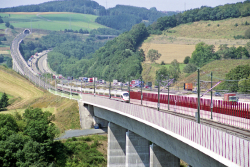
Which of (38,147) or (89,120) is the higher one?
(89,120)

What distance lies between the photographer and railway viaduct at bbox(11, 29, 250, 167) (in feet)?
76.5

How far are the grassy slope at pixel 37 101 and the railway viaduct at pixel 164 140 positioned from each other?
376 cm

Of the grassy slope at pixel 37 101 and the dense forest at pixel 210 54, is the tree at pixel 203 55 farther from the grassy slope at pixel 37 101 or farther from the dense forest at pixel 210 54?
the grassy slope at pixel 37 101

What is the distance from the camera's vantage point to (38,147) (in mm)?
54500

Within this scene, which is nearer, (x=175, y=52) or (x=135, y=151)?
(x=135, y=151)

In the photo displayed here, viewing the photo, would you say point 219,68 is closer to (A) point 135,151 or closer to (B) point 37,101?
(B) point 37,101

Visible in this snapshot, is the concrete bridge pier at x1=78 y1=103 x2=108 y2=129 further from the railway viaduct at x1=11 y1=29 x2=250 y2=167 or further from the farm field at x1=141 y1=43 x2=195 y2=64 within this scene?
the farm field at x1=141 y1=43 x2=195 y2=64

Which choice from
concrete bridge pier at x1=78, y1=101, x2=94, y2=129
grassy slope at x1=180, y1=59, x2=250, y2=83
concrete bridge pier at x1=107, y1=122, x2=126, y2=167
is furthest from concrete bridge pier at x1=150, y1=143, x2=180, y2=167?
grassy slope at x1=180, y1=59, x2=250, y2=83

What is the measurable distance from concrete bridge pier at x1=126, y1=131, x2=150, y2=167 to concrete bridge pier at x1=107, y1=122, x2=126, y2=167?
8330 millimetres

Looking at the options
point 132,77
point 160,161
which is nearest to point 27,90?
point 132,77

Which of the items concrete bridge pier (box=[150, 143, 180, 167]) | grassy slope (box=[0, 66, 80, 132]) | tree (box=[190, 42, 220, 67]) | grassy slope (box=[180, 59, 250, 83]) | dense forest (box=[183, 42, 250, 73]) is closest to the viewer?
concrete bridge pier (box=[150, 143, 180, 167])

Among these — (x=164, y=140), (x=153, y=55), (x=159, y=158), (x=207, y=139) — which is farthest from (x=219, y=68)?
(x=207, y=139)

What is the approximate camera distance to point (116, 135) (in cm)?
6106

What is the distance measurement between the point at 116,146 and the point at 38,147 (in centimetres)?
1280
